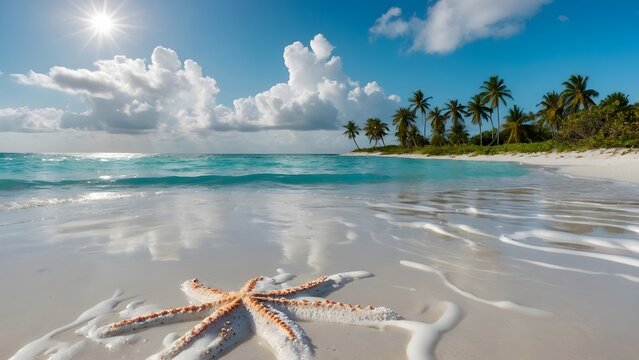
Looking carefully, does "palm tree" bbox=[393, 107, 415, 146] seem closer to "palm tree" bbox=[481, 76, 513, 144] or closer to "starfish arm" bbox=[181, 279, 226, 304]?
"palm tree" bbox=[481, 76, 513, 144]

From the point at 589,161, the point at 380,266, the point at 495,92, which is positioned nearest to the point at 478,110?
the point at 495,92

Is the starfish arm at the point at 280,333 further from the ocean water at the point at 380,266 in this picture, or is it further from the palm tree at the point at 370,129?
the palm tree at the point at 370,129

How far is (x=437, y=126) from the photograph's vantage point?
75.5m

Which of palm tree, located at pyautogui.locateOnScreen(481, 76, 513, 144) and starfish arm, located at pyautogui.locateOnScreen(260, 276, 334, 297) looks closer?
starfish arm, located at pyautogui.locateOnScreen(260, 276, 334, 297)

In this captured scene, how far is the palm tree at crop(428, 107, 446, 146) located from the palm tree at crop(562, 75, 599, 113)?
2360 cm

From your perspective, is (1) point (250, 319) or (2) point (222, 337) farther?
(1) point (250, 319)

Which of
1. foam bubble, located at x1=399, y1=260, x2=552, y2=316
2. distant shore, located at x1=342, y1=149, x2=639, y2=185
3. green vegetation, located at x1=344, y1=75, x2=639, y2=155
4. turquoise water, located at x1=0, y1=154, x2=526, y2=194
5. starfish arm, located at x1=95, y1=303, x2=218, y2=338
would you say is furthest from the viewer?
green vegetation, located at x1=344, y1=75, x2=639, y2=155

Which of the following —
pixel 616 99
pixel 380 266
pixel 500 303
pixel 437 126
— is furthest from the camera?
pixel 437 126

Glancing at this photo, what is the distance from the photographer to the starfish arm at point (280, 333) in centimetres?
213

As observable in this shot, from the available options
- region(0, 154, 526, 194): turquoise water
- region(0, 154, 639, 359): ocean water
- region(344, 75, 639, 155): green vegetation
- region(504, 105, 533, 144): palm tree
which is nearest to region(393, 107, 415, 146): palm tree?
region(344, 75, 639, 155): green vegetation

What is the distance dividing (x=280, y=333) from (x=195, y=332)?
0.52m

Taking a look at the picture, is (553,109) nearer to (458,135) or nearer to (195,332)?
(458,135)

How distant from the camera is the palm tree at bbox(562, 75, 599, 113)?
52688 millimetres

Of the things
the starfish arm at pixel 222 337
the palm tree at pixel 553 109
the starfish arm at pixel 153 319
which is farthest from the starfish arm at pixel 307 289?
the palm tree at pixel 553 109
